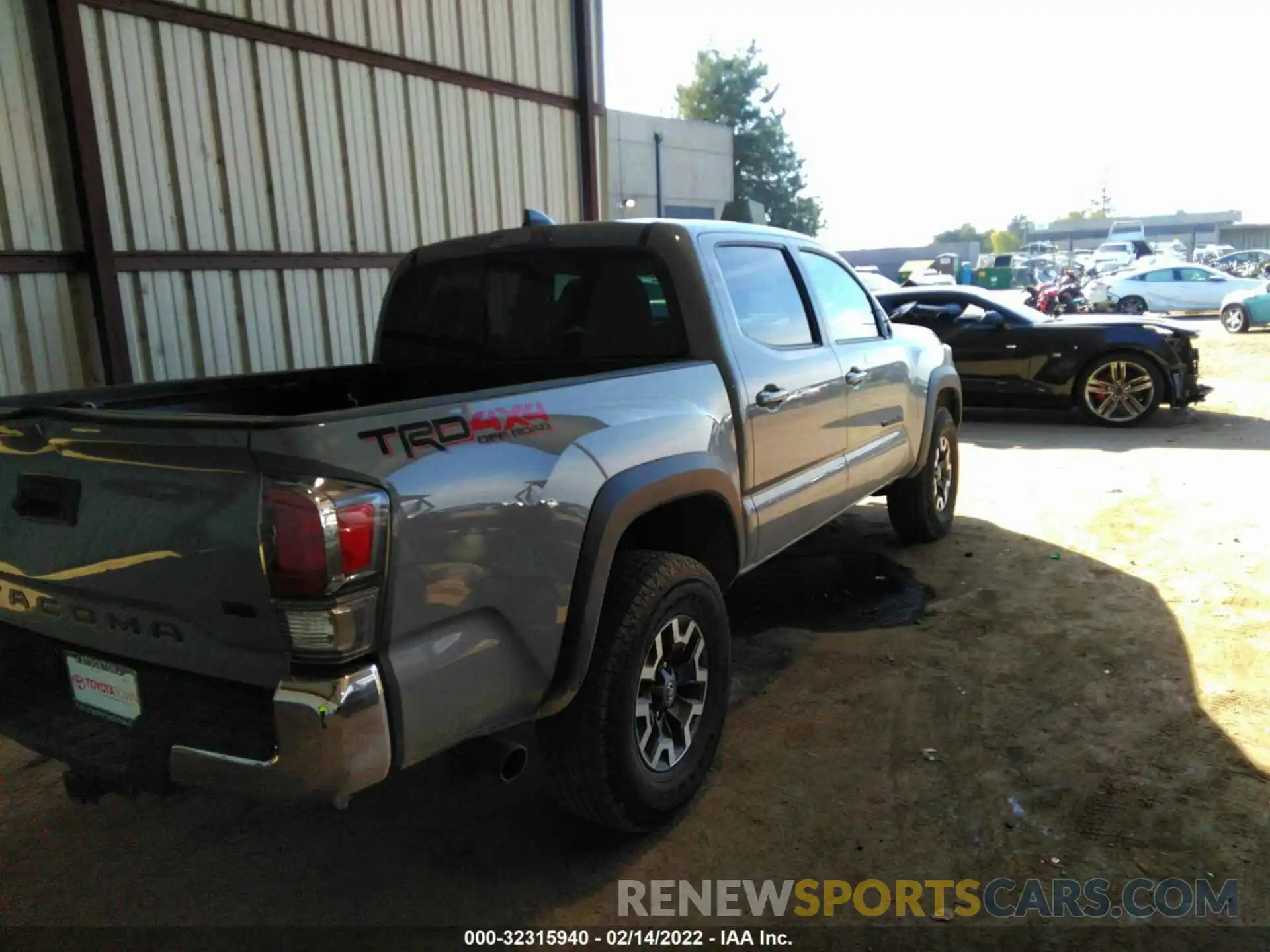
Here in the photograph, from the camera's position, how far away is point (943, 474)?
596cm

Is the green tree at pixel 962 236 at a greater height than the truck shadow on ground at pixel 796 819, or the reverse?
the green tree at pixel 962 236

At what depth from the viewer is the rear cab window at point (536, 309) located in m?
3.55

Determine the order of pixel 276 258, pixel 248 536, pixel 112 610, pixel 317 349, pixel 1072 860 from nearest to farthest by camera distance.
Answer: pixel 248 536 → pixel 112 610 → pixel 1072 860 → pixel 276 258 → pixel 317 349

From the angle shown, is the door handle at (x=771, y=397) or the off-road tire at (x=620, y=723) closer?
the off-road tire at (x=620, y=723)

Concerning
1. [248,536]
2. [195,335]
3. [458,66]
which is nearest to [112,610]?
[248,536]

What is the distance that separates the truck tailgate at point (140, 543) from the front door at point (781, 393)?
6.45 feet

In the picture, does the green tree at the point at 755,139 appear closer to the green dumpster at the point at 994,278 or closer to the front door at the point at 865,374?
the green dumpster at the point at 994,278

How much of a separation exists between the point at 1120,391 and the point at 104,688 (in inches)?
389

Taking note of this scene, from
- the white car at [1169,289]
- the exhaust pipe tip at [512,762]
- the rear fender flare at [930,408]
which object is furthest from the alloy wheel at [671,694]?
the white car at [1169,289]

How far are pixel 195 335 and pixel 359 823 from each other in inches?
192

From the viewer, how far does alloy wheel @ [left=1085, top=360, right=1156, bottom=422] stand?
9.58 metres

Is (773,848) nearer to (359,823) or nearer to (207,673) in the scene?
(359,823)

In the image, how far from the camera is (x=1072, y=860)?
108 inches

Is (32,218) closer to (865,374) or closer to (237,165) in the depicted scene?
(237,165)
